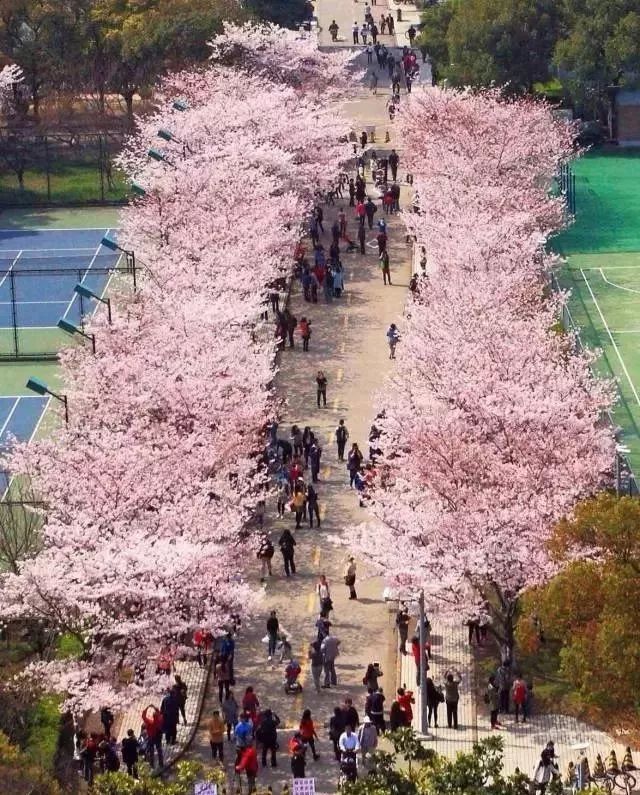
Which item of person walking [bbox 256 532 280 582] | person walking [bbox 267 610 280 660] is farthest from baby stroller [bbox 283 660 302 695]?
person walking [bbox 256 532 280 582]

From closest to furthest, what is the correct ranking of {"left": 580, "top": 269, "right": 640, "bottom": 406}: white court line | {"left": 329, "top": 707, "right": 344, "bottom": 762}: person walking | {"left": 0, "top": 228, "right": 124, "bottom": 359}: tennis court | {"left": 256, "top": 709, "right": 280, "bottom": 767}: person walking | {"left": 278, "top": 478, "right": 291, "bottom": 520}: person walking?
{"left": 256, "top": 709, "right": 280, "bottom": 767}: person walking
{"left": 329, "top": 707, "right": 344, "bottom": 762}: person walking
{"left": 278, "top": 478, "right": 291, "bottom": 520}: person walking
{"left": 580, "top": 269, "right": 640, "bottom": 406}: white court line
{"left": 0, "top": 228, "right": 124, "bottom": 359}: tennis court

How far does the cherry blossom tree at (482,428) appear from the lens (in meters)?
40.9

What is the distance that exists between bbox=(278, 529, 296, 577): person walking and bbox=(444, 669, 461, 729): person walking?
737 cm

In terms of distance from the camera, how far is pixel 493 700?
40156 millimetres

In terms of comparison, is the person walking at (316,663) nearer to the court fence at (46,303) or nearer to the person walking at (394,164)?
the court fence at (46,303)

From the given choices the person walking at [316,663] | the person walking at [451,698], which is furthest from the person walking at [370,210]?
the person walking at [451,698]

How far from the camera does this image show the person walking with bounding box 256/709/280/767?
124ft

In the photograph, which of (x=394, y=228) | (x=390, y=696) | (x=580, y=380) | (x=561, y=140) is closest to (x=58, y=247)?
(x=394, y=228)

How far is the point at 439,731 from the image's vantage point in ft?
130

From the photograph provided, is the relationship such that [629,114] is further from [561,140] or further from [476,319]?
[476,319]

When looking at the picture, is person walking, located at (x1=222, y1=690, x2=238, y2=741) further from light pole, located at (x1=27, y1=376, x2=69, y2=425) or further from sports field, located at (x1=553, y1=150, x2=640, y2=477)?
Answer: sports field, located at (x1=553, y1=150, x2=640, y2=477)

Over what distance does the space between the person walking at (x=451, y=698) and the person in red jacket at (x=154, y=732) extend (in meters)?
5.65

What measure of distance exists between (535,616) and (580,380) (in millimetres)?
10695

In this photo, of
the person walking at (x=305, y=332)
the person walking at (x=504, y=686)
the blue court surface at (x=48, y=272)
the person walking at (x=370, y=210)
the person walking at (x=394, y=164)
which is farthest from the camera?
the person walking at (x=394, y=164)
